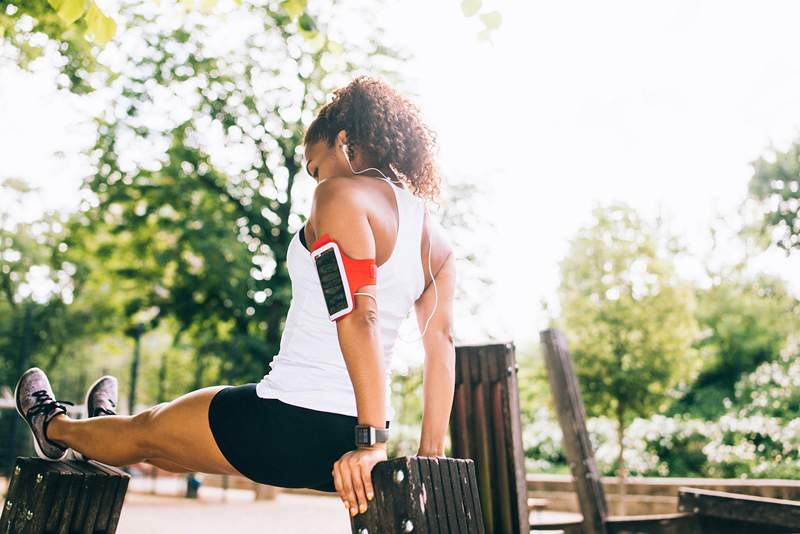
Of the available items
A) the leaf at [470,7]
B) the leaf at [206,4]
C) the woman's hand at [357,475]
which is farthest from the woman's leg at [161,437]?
the leaf at [206,4]

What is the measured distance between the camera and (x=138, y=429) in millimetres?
2318

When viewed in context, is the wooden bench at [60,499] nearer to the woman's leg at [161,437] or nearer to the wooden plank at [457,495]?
the woman's leg at [161,437]

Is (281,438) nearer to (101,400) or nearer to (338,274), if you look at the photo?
(338,274)

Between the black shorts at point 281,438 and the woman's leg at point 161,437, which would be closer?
the black shorts at point 281,438

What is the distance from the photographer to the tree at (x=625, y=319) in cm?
1475

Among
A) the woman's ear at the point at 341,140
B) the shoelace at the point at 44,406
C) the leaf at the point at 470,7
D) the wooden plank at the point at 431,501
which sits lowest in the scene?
the wooden plank at the point at 431,501

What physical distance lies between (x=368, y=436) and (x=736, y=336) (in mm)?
21481

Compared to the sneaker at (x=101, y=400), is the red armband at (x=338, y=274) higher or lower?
higher

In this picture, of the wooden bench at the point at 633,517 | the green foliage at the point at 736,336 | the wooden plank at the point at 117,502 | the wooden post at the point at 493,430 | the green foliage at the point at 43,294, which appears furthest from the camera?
the green foliage at the point at 43,294

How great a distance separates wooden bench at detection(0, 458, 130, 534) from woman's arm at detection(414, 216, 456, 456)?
1.06m

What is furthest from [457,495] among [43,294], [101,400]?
[43,294]

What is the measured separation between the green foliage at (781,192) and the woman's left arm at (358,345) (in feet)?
43.7

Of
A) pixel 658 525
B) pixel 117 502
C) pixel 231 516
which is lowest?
pixel 231 516

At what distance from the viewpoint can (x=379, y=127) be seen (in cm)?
234
